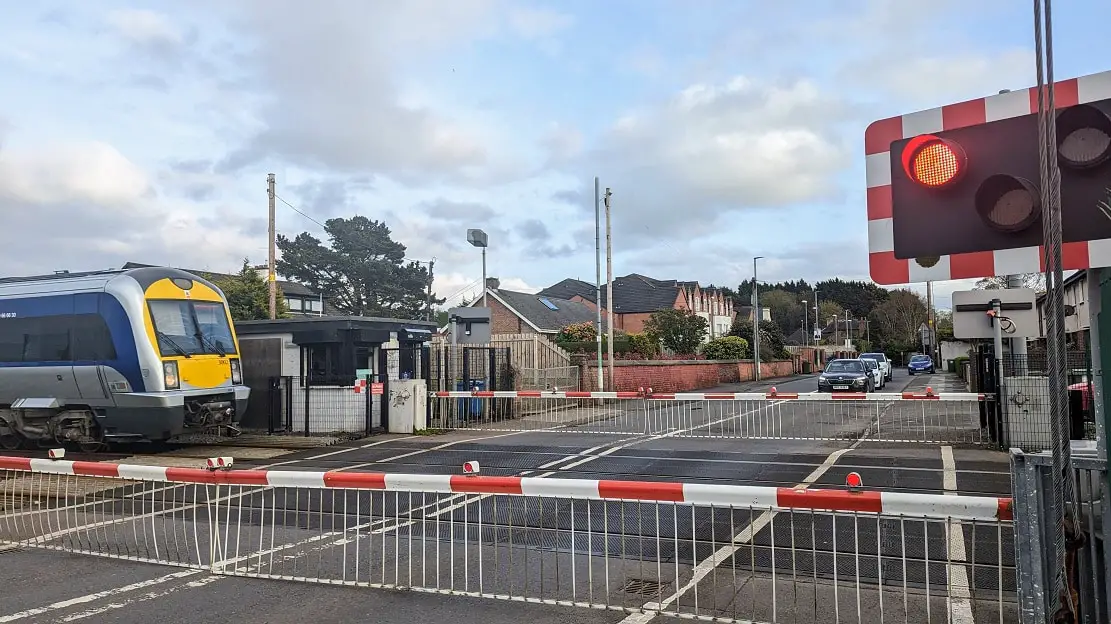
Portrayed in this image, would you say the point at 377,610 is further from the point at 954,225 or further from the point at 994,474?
the point at 994,474

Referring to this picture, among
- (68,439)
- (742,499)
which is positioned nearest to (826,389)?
(68,439)

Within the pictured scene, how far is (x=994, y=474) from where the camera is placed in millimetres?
10883

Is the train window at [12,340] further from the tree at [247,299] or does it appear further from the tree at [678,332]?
the tree at [678,332]

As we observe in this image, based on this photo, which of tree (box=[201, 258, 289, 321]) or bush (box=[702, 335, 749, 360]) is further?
bush (box=[702, 335, 749, 360])

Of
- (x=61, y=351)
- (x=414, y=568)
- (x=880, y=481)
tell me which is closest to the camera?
(x=414, y=568)

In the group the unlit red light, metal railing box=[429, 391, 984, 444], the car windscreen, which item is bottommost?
metal railing box=[429, 391, 984, 444]

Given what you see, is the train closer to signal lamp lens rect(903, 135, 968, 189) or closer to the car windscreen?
signal lamp lens rect(903, 135, 968, 189)

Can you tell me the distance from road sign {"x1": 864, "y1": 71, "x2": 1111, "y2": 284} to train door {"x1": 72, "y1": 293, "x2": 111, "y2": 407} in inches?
568

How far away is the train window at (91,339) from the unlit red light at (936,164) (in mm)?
14411

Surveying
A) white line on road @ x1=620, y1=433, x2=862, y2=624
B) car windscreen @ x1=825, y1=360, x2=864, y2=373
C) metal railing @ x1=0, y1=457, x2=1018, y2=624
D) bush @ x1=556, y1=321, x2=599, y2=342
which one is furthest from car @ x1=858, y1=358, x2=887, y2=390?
metal railing @ x1=0, y1=457, x2=1018, y2=624

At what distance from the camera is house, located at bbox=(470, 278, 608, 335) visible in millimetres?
52812

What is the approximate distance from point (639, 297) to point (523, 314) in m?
20.7

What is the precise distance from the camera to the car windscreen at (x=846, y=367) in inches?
1249

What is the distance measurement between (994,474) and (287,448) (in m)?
12.4
